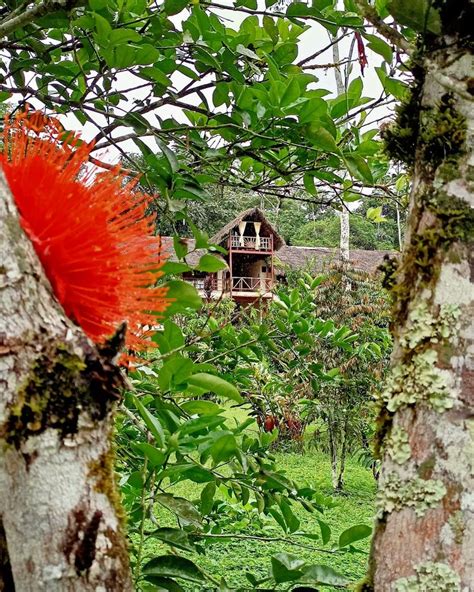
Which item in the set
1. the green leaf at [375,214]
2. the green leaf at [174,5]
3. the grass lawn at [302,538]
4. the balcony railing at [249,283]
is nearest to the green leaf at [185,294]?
the green leaf at [174,5]

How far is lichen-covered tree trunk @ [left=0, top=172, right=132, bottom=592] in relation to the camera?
49 cm

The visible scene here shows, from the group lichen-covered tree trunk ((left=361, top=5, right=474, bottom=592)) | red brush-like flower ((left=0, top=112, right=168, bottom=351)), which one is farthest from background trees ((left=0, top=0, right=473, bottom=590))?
red brush-like flower ((left=0, top=112, right=168, bottom=351))

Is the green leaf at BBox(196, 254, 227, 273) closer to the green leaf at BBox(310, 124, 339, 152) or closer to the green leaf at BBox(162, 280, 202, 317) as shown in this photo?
the green leaf at BBox(162, 280, 202, 317)

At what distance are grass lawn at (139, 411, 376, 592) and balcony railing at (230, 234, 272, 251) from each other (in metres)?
10.6

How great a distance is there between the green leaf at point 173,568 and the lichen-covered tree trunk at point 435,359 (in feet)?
1.19

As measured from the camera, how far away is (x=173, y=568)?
1.00m

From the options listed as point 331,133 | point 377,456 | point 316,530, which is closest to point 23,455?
point 377,456

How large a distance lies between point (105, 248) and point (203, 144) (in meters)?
1.19

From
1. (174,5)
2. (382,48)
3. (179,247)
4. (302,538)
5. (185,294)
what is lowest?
(302,538)

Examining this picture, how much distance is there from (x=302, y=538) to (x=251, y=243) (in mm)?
14238

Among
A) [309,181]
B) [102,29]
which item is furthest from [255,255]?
[102,29]

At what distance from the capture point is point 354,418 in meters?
7.95

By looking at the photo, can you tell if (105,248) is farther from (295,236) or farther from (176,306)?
(295,236)

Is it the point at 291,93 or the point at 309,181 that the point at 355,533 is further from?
the point at 309,181
